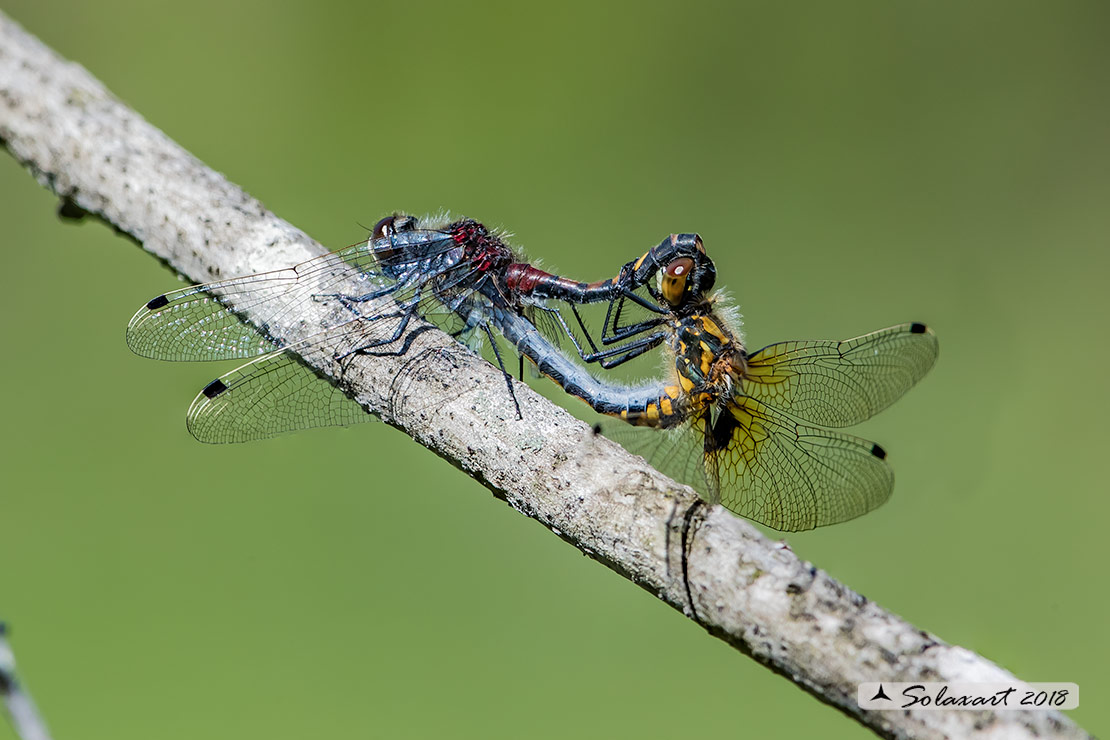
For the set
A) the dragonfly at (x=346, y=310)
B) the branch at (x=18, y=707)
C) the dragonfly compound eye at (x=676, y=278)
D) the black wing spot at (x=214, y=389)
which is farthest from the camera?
the black wing spot at (x=214, y=389)

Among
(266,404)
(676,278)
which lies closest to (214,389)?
(266,404)

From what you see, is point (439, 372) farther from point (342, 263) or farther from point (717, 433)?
point (717, 433)

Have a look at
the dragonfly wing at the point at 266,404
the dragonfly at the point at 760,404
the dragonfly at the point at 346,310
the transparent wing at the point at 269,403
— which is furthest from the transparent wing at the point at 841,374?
the dragonfly wing at the point at 266,404

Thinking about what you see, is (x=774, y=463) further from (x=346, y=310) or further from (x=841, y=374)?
(x=346, y=310)

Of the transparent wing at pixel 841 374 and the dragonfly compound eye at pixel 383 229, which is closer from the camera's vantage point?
the transparent wing at pixel 841 374

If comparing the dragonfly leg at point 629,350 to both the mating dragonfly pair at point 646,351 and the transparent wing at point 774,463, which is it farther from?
the transparent wing at point 774,463

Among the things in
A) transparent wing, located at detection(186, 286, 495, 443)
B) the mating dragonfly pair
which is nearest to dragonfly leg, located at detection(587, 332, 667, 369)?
the mating dragonfly pair
